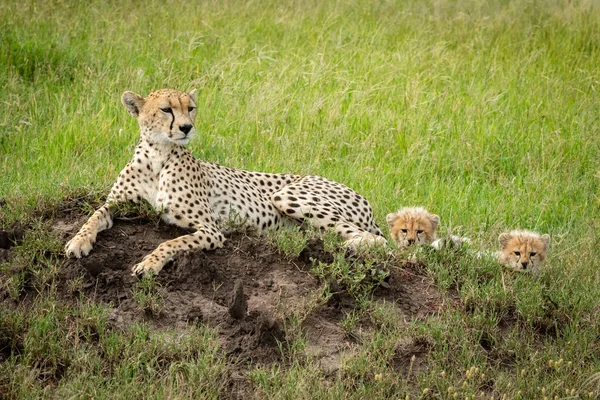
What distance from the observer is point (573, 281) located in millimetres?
5461

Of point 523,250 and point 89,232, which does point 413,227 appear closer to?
point 523,250

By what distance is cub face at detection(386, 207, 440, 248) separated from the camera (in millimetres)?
5840

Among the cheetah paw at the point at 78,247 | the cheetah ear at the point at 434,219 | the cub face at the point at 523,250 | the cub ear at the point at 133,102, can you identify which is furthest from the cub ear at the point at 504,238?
the cheetah paw at the point at 78,247

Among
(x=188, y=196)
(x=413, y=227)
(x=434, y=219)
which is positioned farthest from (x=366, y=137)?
(x=188, y=196)

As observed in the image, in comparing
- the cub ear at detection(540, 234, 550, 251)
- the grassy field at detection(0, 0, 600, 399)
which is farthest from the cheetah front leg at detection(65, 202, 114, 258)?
the cub ear at detection(540, 234, 550, 251)

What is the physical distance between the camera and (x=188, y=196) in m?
5.42

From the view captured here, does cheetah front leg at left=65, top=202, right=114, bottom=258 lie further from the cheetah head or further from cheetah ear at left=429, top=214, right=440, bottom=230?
cheetah ear at left=429, top=214, right=440, bottom=230

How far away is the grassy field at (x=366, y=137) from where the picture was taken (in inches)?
174

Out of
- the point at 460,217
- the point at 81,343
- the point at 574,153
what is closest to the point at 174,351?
the point at 81,343

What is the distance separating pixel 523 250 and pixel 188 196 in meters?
1.93

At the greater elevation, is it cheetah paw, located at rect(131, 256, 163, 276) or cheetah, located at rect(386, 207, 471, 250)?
cheetah paw, located at rect(131, 256, 163, 276)

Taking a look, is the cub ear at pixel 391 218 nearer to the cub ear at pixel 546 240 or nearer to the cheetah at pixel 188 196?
the cheetah at pixel 188 196

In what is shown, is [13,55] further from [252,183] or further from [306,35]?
[252,183]

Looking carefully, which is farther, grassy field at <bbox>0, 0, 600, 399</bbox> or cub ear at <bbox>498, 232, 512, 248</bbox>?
cub ear at <bbox>498, 232, 512, 248</bbox>
